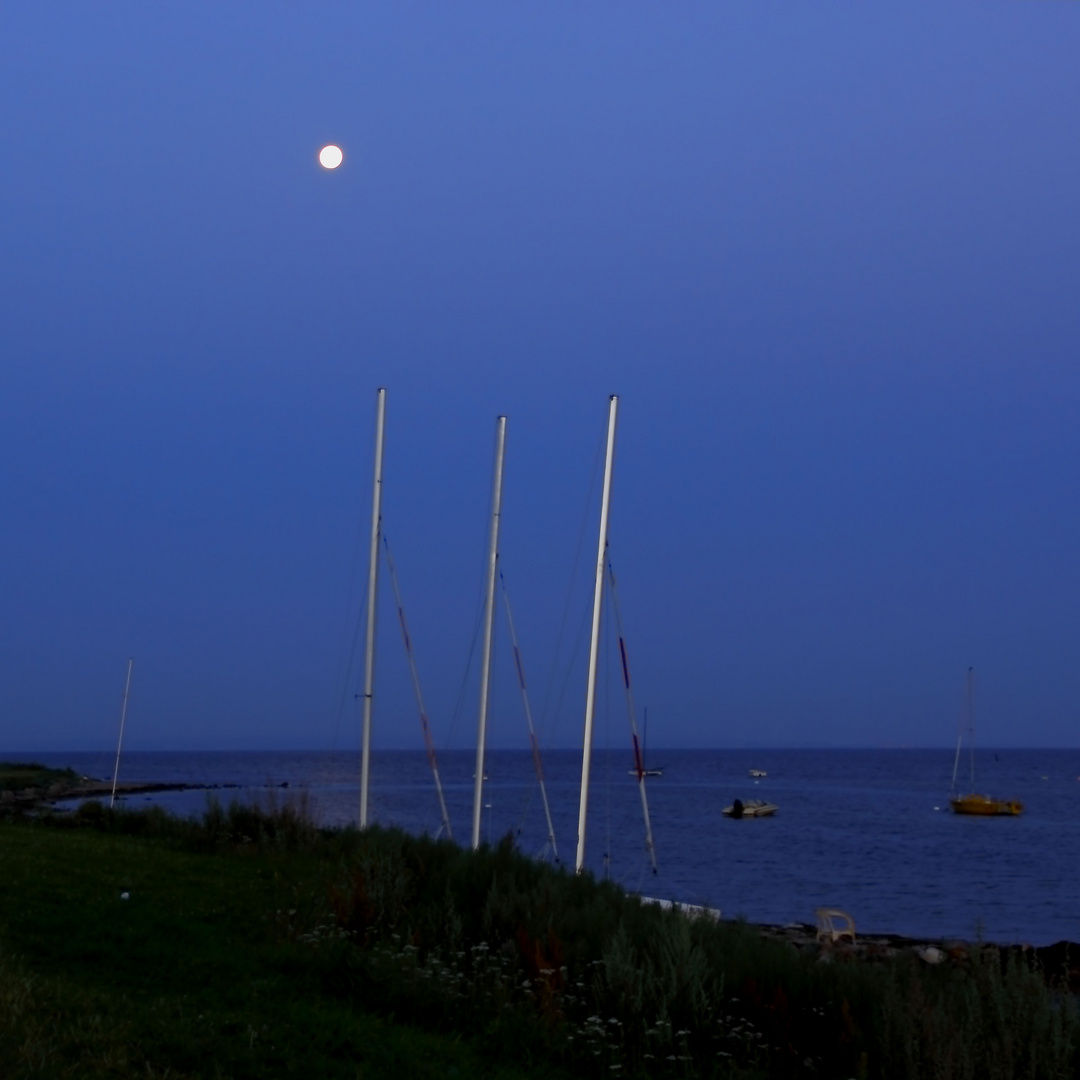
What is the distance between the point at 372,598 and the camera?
2412 cm

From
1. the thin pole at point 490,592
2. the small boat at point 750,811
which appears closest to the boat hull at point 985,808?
the small boat at point 750,811

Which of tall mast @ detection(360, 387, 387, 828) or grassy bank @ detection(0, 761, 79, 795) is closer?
tall mast @ detection(360, 387, 387, 828)

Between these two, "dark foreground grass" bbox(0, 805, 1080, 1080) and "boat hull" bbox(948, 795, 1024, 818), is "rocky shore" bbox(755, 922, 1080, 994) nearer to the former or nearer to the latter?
"dark foreground grass" bbox(0, 805, 1080, 1080)

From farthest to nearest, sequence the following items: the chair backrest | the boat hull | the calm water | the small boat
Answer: the small boat, the boat hull, the calm water, the chair backrest

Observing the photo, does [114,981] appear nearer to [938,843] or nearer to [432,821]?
[432,821]

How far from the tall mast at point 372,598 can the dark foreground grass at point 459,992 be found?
9.65 meters

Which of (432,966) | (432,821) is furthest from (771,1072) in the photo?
(432,821)

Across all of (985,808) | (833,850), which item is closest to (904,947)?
(833,850)

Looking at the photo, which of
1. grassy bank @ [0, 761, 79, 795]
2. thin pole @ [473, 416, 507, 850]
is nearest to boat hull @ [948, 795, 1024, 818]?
grassy bank @ [0, 761, 79, 795]

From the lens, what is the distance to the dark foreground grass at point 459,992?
7.72 metres

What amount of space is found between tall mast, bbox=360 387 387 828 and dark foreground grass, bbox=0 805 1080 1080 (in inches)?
380

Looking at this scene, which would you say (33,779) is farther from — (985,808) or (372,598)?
(372,598)

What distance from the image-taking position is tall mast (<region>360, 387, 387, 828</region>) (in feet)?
75.3

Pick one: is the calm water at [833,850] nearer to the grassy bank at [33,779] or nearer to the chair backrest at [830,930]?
the chair backrest at [830,930]
